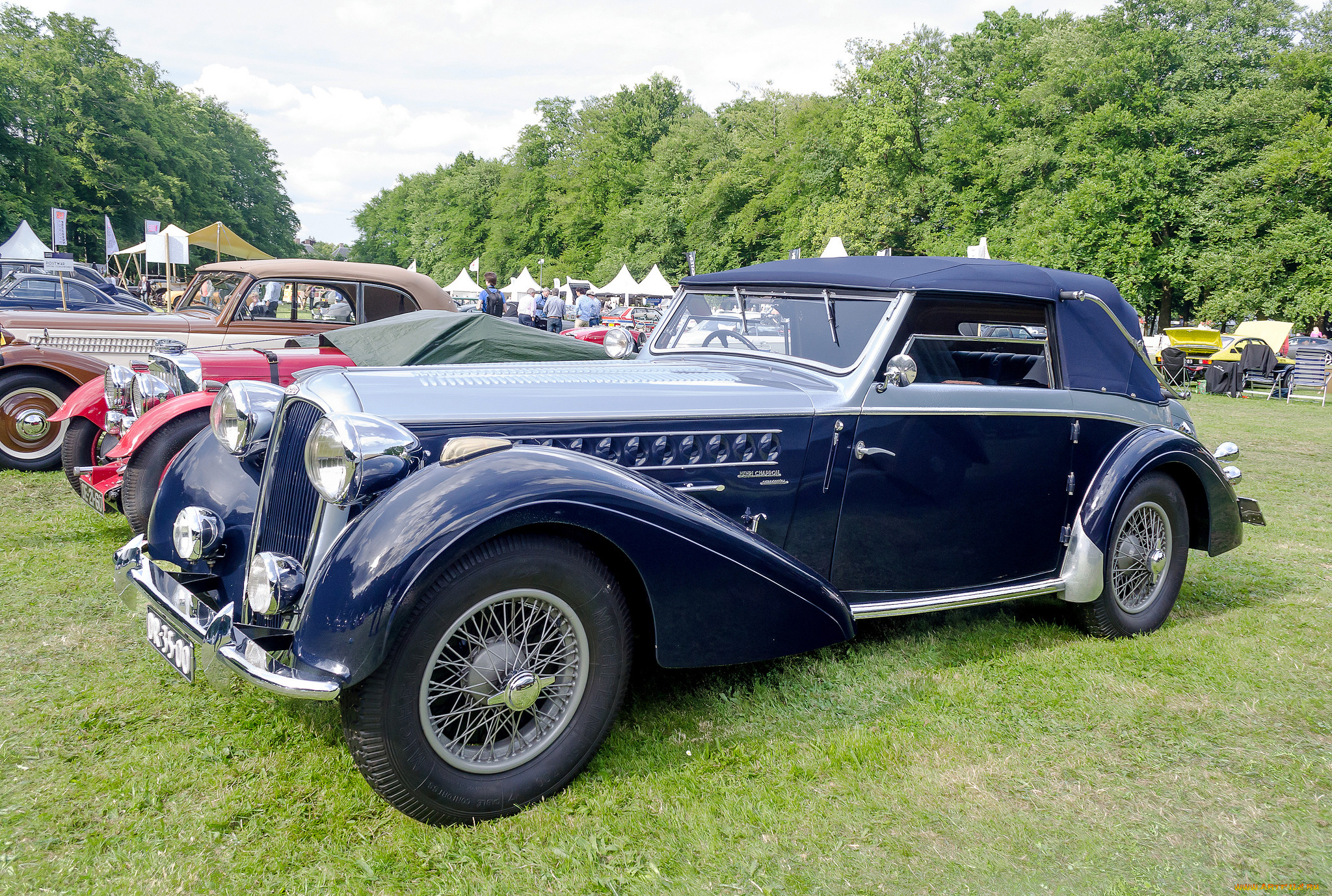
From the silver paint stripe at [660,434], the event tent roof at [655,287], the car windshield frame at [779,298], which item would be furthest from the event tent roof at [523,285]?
the silver paint stripe at [660,434]

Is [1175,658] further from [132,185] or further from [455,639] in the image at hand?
Result: [132,185]

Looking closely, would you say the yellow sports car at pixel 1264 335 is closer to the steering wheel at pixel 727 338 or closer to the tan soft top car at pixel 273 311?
the tan soft top car at pixel 273 311

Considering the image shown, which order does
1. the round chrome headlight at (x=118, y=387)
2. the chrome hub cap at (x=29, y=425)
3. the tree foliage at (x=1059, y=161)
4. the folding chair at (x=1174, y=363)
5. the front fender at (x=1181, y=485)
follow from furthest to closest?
1. the tree foliage at (x=1059, y=161)
2. the folding chair at (x=1174, y=363)
3. the chrome hub cap at (x=29, y=425)
4. the round chrome headlight at (x=118, y=387)
5. the front fender at (x=1181, y=485)

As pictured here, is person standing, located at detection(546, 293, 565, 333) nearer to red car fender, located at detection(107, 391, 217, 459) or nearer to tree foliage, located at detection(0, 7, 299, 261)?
red car fender, located at detection(107, 391, 217, 459)

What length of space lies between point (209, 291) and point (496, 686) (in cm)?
829

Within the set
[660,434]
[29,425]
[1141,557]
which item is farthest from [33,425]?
[1141,557]

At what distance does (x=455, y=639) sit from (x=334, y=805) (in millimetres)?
654

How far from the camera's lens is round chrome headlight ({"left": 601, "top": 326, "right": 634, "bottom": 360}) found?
4.92m

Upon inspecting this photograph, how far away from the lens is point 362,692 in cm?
233

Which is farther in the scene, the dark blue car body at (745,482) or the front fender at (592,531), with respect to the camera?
the dark blue car body at (745,482)

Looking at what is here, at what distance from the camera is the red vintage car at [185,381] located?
485 centimetres

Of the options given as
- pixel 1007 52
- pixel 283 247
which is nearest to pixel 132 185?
pixel 283 247

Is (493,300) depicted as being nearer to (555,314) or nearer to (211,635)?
(555,314)

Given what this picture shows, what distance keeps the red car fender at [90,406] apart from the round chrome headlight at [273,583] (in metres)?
4.55
